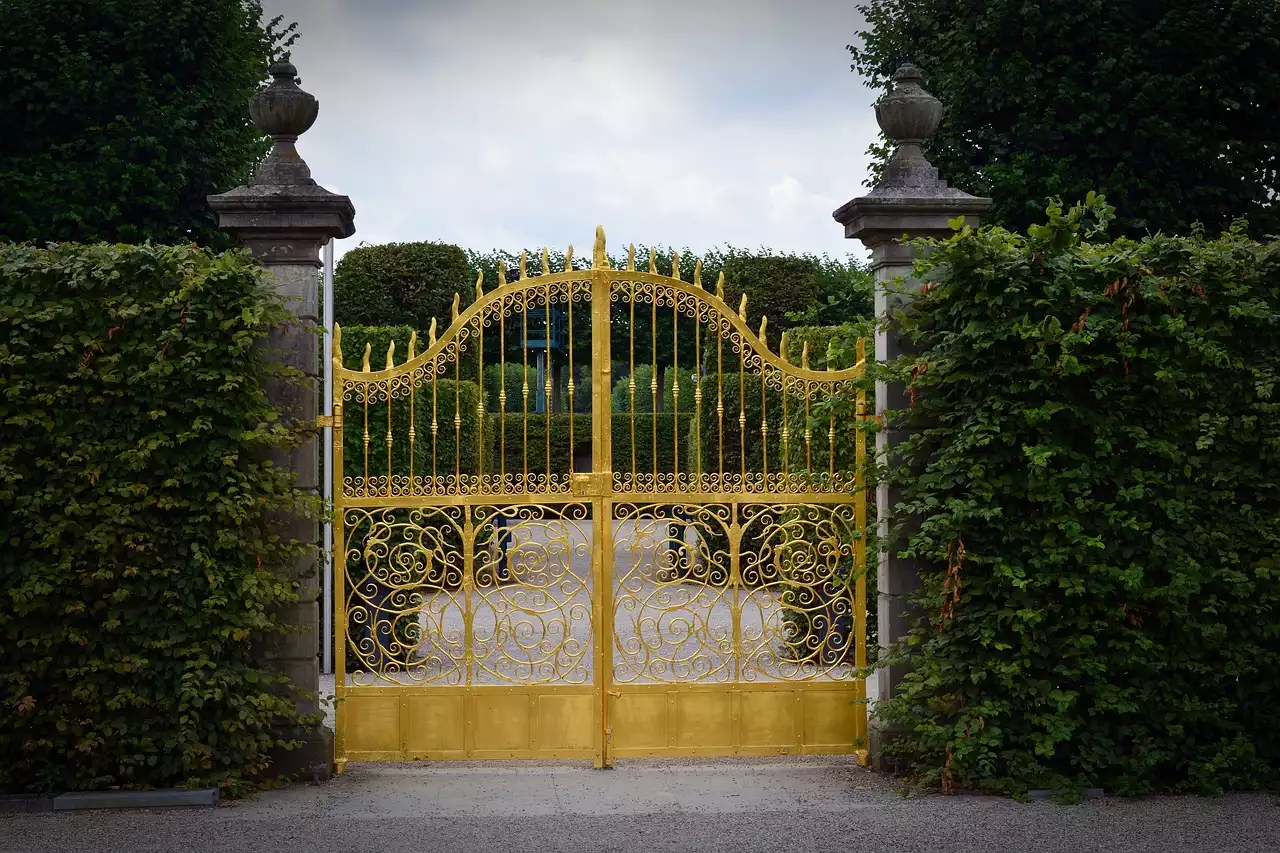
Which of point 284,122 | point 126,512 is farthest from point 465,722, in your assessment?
point 284,122

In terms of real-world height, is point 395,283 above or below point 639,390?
above

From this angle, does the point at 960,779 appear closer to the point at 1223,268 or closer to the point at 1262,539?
the point at 1262,539

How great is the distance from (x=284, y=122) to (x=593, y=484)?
2465 mm

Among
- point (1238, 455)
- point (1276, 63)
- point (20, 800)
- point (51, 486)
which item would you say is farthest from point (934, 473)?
point (1276, 63)

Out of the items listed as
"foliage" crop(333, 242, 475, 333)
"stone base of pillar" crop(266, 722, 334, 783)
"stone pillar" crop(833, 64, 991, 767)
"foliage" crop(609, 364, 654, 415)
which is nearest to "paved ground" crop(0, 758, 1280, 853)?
"stone base of pillar" crop(266, 722, 334, 783)

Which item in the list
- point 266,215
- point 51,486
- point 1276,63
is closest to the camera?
point 51,486

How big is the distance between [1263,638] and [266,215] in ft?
17.5

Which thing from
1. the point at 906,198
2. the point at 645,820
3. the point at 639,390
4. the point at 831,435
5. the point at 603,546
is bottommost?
the point at 645,820

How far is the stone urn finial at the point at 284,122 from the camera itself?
640 centimetres

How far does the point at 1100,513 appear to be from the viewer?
6.00 metres

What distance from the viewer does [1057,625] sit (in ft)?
19.6

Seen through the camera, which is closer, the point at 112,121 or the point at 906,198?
the point at 906,198

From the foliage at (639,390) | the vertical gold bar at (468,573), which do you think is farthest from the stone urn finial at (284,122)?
the foliage at (639,390)

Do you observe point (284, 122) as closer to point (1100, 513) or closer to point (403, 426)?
point (403, 426)
